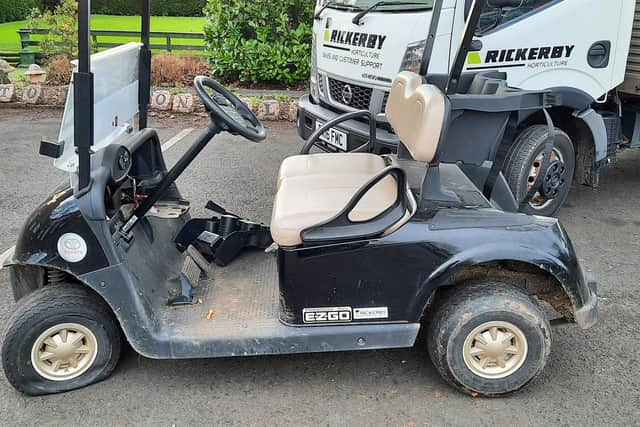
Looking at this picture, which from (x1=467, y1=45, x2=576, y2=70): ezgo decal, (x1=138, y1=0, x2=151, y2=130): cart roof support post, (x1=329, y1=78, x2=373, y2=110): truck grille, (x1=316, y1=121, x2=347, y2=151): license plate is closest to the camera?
(x1=138, y1=0, x2=151, y2=130): cart roof support post

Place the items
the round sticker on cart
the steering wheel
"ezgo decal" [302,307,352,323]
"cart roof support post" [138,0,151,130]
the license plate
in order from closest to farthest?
the round sticker on cart
"ezgo decal" [302,307,352,323]
the steering wheel
"cart roof support post" [138,0,151,130]
the license plate

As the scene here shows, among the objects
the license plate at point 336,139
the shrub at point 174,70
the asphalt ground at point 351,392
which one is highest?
the license plate at point 336,139

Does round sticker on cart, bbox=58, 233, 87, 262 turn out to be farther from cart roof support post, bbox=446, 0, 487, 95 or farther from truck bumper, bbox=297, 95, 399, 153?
truck bumper, bbox=297, 95, 399, 153

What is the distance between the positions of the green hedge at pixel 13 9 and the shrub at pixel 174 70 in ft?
53.2

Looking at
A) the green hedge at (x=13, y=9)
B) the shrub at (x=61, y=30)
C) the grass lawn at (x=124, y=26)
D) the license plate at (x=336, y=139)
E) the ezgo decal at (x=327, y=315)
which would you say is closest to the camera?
the ezgo decal at (x=327, y=315)

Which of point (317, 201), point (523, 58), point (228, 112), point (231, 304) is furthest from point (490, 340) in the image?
point (523, 58)

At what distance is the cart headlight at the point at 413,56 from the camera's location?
441cm

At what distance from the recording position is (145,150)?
10.5 feet

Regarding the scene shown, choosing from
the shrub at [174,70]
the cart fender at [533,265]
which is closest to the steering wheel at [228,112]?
the cart fender at [533,265]

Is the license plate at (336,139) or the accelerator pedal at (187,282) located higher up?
the license plate at (336,139)

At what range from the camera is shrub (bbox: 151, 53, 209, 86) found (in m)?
9.80

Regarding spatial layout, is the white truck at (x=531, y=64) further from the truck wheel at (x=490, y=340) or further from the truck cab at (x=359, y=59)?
the truck wheel at (x=490, y=340)

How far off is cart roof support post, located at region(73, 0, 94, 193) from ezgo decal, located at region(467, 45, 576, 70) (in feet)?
9.33

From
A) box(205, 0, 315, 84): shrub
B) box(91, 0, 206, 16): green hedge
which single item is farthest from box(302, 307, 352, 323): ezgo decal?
box(91, 0, 206, 16): green hedge
